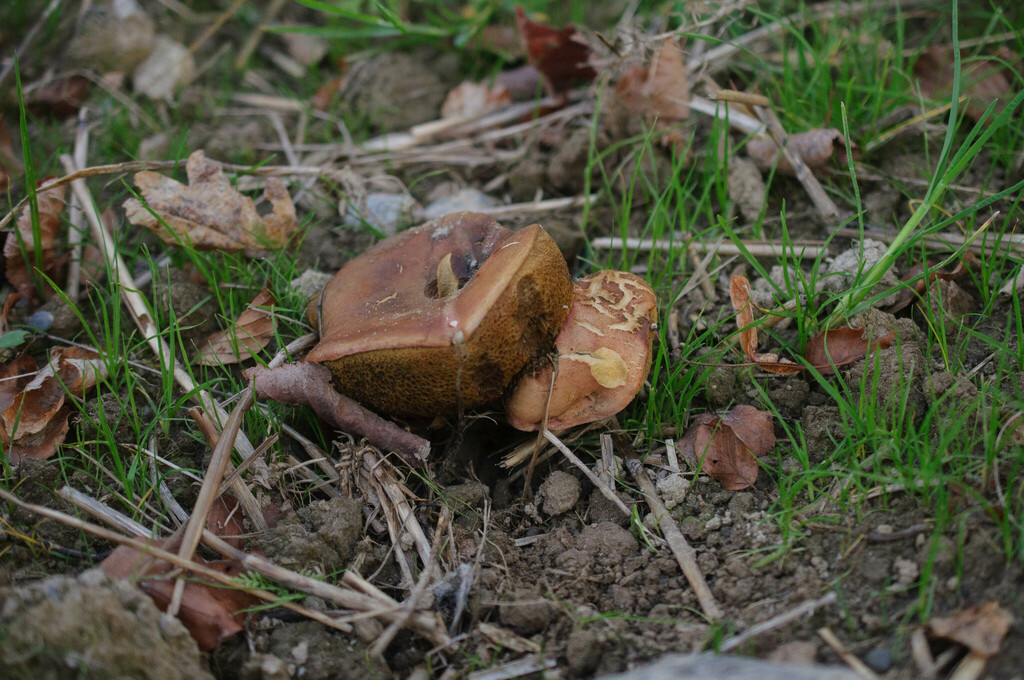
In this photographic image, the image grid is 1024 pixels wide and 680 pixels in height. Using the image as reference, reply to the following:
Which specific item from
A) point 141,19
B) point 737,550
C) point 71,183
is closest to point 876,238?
point 737,550

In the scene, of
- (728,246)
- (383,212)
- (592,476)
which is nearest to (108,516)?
(592,476)

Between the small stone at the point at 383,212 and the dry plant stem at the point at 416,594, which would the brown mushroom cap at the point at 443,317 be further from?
the small stone at the point at 383,212

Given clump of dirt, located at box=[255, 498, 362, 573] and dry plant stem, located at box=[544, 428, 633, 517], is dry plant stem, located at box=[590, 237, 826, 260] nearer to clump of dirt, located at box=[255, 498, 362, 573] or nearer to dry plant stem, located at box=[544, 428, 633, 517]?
dry plant stem, located at box=[544, 428, 633, 517]

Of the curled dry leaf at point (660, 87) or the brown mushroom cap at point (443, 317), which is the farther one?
the curled dry leaf at point (660, 87)

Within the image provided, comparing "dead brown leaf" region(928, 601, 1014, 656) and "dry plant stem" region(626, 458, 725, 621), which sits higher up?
"dead brown leaf" region(928, 601, 1014, 656)

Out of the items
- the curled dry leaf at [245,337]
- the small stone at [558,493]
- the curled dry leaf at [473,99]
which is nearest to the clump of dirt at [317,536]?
the small stone at [558,493]

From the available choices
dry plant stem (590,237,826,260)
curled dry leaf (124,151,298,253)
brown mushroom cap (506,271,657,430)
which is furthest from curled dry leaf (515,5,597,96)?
brown mushroom cap (506,271,657,430)
